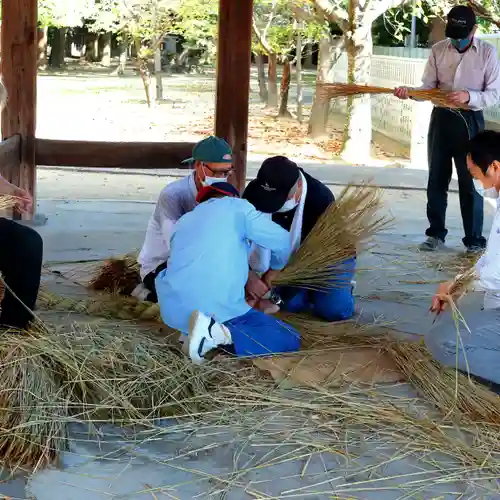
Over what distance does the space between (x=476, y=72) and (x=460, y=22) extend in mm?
307

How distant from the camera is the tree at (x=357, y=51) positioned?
10.7 m

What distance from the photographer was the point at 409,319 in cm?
406

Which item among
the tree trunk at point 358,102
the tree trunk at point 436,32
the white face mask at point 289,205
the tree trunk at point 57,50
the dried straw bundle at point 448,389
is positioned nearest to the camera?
the dried straw bundle at point 448,389

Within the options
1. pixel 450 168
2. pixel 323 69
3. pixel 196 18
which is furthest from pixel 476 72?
pixel 196 18

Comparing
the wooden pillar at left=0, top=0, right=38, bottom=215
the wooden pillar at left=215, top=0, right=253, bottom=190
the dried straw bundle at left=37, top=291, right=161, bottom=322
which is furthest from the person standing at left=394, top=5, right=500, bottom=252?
the wooden pillar at left=0, top=0, right=38, bottom=215

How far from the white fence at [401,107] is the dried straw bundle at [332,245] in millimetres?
7402

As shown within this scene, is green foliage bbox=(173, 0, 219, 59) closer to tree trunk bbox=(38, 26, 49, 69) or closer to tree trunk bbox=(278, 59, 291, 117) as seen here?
tree trunk bbox=(278, 59, 291, 117)

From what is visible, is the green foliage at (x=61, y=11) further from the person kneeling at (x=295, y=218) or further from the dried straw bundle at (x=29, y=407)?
the dried straw bundle at (x=29, y=407)

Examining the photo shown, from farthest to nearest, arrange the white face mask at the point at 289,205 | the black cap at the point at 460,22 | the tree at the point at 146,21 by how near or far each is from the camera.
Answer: the tree at the point at 146,21
the black cap at the point at 460,22
the white face mask at the point at 289,205

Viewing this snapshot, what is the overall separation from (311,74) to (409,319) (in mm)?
19493

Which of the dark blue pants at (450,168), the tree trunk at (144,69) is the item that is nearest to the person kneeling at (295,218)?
the dark blue pants at (450,168)

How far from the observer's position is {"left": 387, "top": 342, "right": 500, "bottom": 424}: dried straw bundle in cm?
288

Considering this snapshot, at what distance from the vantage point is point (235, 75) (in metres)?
5.59

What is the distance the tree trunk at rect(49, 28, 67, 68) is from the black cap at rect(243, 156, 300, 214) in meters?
24.0
